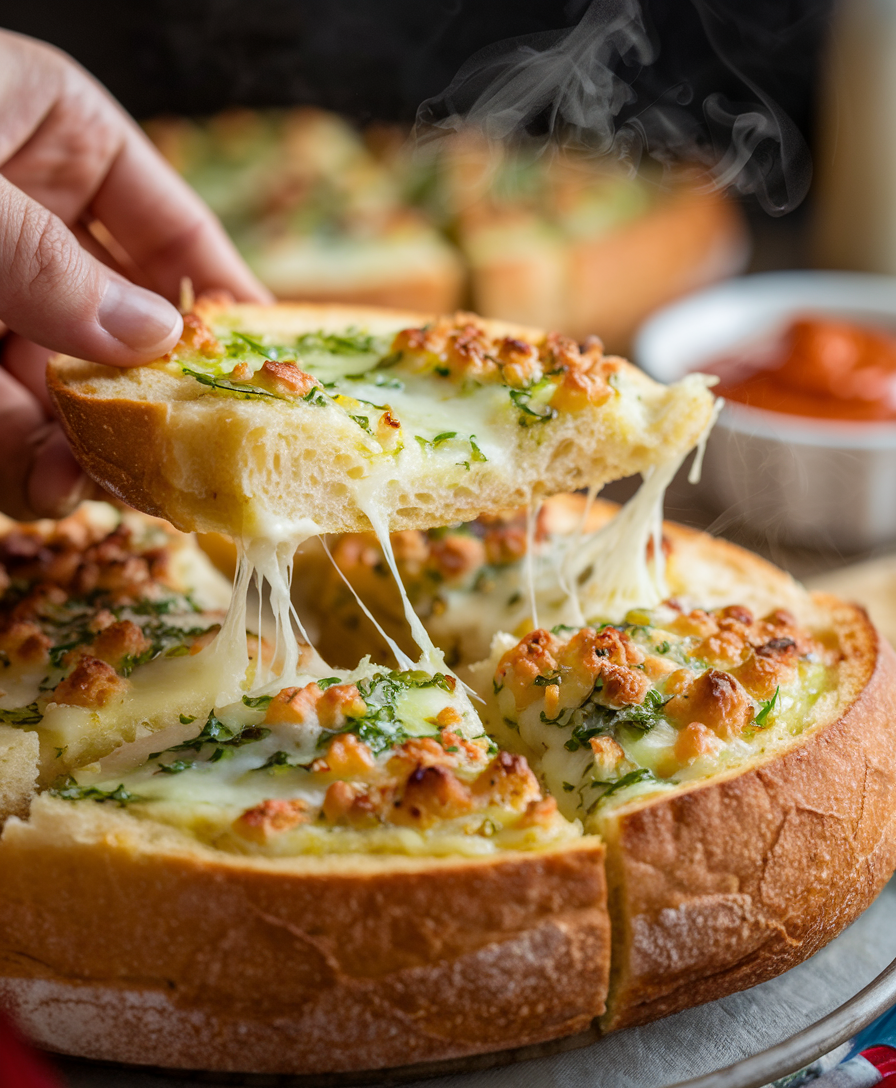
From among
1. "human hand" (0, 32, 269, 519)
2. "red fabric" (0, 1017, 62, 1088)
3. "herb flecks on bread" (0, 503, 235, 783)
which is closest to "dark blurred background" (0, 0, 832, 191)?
"human hand" (0, 32, 269, 519)

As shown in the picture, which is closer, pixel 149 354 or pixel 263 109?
pixel 149 354

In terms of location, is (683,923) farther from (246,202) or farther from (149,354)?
(246,202)

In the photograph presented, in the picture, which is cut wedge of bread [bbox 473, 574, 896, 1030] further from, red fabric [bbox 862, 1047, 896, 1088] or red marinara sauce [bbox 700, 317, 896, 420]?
red marinara sauce [bbox 700, 317, 896, 420]

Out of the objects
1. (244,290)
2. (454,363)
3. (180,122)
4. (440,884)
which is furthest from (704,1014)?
(180,122)

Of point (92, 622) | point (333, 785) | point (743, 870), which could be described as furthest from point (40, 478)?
point (743, 870)

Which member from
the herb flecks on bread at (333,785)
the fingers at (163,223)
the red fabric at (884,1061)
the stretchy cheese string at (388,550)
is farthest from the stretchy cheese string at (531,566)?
the fingers at (163,223)

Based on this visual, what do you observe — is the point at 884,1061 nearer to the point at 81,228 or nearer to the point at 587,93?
the point at 587,93
